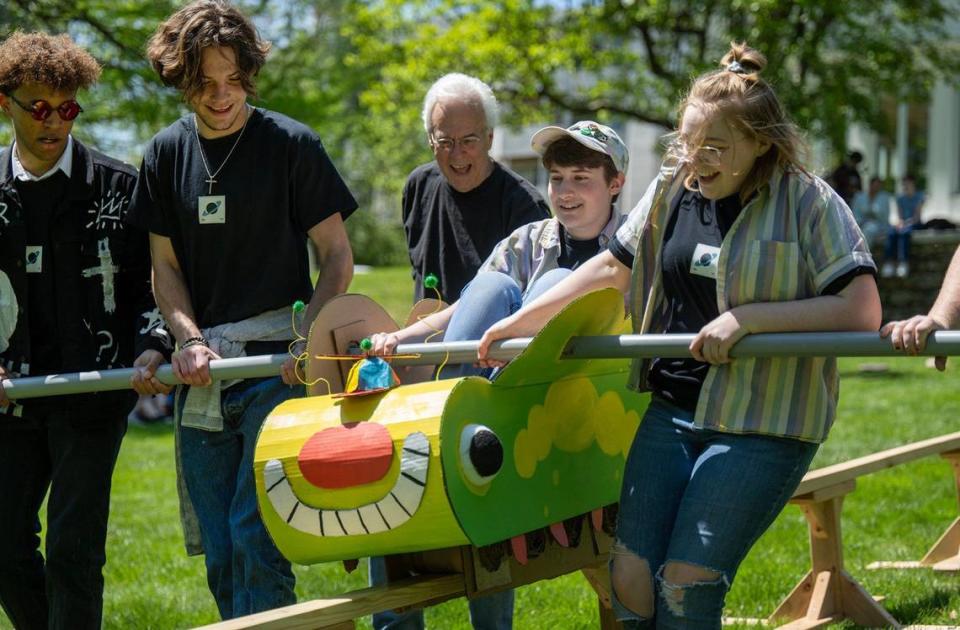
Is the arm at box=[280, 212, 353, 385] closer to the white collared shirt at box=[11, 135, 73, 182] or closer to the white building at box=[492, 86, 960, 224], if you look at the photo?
the white collared shirt at box=[11, 135, 73, 182]

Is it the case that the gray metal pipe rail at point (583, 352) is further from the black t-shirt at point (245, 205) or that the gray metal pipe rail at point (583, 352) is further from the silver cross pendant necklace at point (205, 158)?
the silver cross pendant necklace at point (205, 158)

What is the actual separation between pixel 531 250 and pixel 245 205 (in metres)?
0.91

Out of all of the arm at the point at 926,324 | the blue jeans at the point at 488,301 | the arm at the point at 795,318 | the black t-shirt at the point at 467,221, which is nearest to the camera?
the arm at the point at 926,324

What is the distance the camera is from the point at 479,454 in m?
3.35

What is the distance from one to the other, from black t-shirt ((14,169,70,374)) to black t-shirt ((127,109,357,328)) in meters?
0.40

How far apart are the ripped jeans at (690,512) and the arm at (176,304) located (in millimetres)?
1292

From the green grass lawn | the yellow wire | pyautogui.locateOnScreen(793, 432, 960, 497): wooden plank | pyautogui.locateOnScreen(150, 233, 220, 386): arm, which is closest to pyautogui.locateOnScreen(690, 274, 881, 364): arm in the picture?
the yellow wire

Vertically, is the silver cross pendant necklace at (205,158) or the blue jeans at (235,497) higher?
the silver cross pendant necklace at (205,158)

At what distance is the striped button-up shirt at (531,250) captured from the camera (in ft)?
13.7

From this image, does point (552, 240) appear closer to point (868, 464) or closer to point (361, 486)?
point (361, 486)

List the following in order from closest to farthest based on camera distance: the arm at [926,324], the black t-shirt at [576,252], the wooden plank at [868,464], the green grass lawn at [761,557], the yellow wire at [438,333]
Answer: the arm at [926,324] → the yellow wire at [438,333] → the black t-shirt at [576,252] → the wooden plank at [868,464] → the green grass lawn at [761,557]

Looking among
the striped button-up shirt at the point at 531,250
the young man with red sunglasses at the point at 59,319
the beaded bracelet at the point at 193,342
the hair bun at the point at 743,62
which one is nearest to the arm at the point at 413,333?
the striped button-up shirt at the point at 531,250

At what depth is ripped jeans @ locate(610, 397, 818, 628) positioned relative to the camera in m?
3.28

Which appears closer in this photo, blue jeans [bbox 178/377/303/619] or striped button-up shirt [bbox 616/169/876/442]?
striped button-up shirt [bbox 616/169/876/442]
